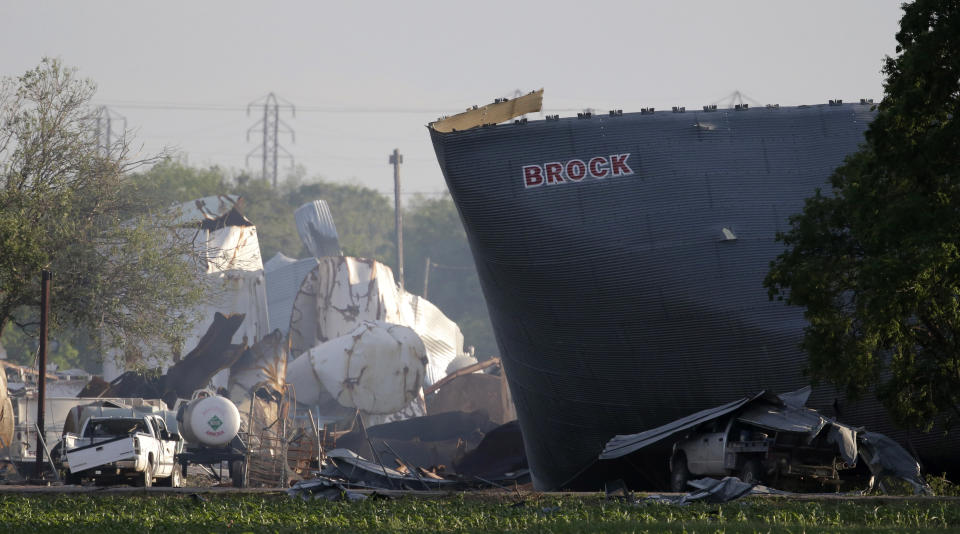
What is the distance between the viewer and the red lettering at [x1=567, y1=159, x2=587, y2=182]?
3219 cm

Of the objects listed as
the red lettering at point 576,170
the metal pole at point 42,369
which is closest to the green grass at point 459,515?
the red lettering at point 576,170

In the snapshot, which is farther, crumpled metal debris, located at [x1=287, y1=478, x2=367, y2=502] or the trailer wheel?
the trailer wheel

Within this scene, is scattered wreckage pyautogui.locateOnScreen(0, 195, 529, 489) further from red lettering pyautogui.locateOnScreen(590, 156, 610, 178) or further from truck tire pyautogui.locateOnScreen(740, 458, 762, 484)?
red lettering pyautogui.locateOnScreen(590, 156, 610, 178)

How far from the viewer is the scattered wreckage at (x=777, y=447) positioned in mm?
25094

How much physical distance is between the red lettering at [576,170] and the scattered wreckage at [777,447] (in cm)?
742

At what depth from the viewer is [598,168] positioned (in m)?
32.2

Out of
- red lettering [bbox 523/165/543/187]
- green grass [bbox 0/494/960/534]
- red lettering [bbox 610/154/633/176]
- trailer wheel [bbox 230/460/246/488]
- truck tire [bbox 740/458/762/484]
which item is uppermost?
red lettering [bbox 610/154/633/176]

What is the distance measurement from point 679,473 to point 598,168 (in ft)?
28.5

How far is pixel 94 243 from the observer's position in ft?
140

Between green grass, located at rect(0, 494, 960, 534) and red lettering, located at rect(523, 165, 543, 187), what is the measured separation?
1290 centimetres

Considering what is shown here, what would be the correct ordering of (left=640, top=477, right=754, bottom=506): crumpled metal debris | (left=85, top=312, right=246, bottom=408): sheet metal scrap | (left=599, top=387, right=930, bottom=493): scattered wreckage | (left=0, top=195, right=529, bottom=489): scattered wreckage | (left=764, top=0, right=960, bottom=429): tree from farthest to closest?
(left=85, top=312, right=246, bottom=408): sheet metal scrap → (left=0, top=195, right=529, bottom=489): scattered wreckage → (left=599, top=387, right=930, bottom=493): scattered wreckage → (left=640, top=477, right=754, bottom=506): crumpled metal debris → (left=764, top=0, right=960, bottom=429): tree

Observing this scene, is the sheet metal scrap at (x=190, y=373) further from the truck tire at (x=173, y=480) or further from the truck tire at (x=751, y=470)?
the truck tire at (x=751, y=470)

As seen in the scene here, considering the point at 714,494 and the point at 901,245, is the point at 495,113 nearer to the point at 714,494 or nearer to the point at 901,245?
the point at 714,494

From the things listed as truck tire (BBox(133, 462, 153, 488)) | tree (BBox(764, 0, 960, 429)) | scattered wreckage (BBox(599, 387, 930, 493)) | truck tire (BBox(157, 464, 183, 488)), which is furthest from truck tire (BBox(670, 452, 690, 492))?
truck tire (BBox(157, 464, 183, 488))
